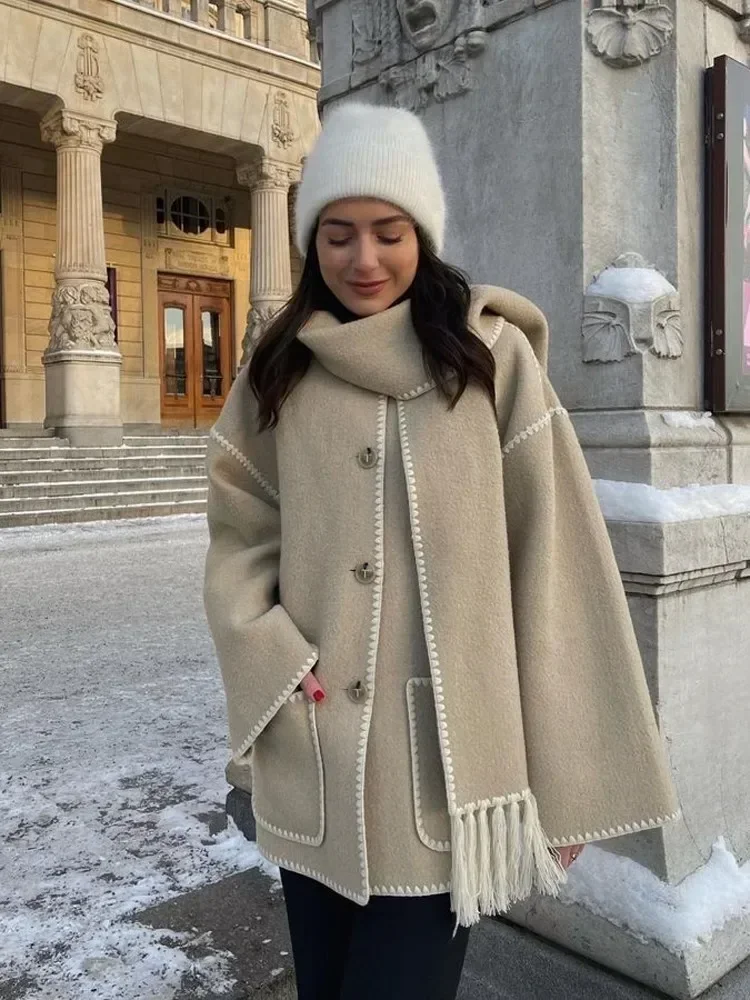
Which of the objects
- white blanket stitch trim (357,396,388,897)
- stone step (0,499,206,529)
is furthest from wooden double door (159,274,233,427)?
white blanket stitch trim (357,396,388,897)

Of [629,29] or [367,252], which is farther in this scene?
[629,29]

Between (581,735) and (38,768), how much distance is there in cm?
248

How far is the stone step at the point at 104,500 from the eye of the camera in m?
10.8

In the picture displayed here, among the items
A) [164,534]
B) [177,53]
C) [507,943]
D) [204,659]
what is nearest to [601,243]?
[507,943]

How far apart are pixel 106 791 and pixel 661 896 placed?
1.88 meters

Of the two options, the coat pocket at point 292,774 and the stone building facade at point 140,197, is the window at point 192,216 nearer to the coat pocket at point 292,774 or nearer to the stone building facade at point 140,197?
the stone building facade at point 140,197

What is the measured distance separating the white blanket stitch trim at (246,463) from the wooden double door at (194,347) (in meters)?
17.5

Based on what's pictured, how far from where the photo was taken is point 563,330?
214 cm

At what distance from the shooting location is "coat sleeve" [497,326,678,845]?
4.36ft

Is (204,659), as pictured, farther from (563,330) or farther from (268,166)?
(268,166)

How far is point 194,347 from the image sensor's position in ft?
63.3

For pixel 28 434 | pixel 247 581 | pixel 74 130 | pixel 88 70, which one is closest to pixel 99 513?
pixel 28 434

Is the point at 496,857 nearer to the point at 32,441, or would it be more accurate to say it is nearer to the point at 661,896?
the point at 661,896

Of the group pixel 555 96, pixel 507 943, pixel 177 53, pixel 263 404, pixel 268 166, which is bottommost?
pixel 507 943
